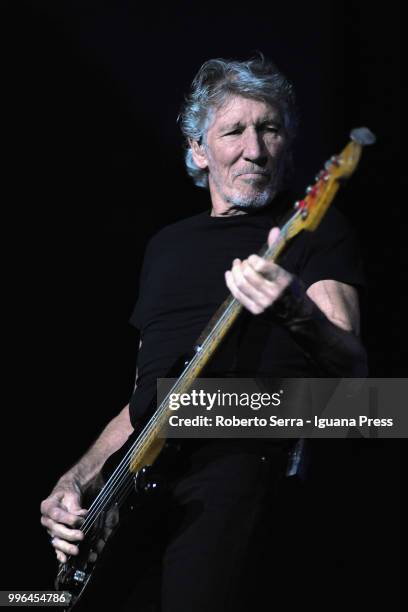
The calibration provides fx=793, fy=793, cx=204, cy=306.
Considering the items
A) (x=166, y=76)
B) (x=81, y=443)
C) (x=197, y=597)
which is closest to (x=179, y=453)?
(x=197, y=597)

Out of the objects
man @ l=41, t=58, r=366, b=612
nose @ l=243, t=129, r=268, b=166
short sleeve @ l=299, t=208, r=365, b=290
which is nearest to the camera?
man @ l=41, t=58, r=366, b=612

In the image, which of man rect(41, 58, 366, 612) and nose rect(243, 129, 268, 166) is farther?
nose rect(243, 129, 268, 166)

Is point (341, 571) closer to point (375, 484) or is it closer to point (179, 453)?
point (375, 484)

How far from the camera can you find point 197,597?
1.38m

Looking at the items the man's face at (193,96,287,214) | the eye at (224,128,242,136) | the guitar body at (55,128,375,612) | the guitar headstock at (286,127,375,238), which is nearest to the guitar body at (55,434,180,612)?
the guitar body at (55,128,375,612)

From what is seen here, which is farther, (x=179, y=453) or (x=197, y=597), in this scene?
(x=179, y=453)

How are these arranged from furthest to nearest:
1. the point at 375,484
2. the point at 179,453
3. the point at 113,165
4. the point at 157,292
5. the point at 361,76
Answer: the point at 113,165, the point at 361,76, the point at 375,484, the point at 157,292, the point at 179,453

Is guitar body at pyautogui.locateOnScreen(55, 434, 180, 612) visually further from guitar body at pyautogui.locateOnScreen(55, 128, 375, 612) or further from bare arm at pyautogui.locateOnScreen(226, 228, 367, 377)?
bare arm at pyautogui.locateOnScreen(226, 228, 367, 377)

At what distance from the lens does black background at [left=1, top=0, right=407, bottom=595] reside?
2.13m

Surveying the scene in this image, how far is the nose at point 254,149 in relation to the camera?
5.88 ft

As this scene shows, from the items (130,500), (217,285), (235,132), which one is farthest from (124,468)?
(235,132)

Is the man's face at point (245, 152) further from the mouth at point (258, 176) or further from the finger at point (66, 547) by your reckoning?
the finger at point (66, 547)

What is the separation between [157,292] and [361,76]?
2.84 ft

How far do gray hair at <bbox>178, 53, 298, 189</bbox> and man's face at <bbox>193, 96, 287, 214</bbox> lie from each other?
27 millimetres
